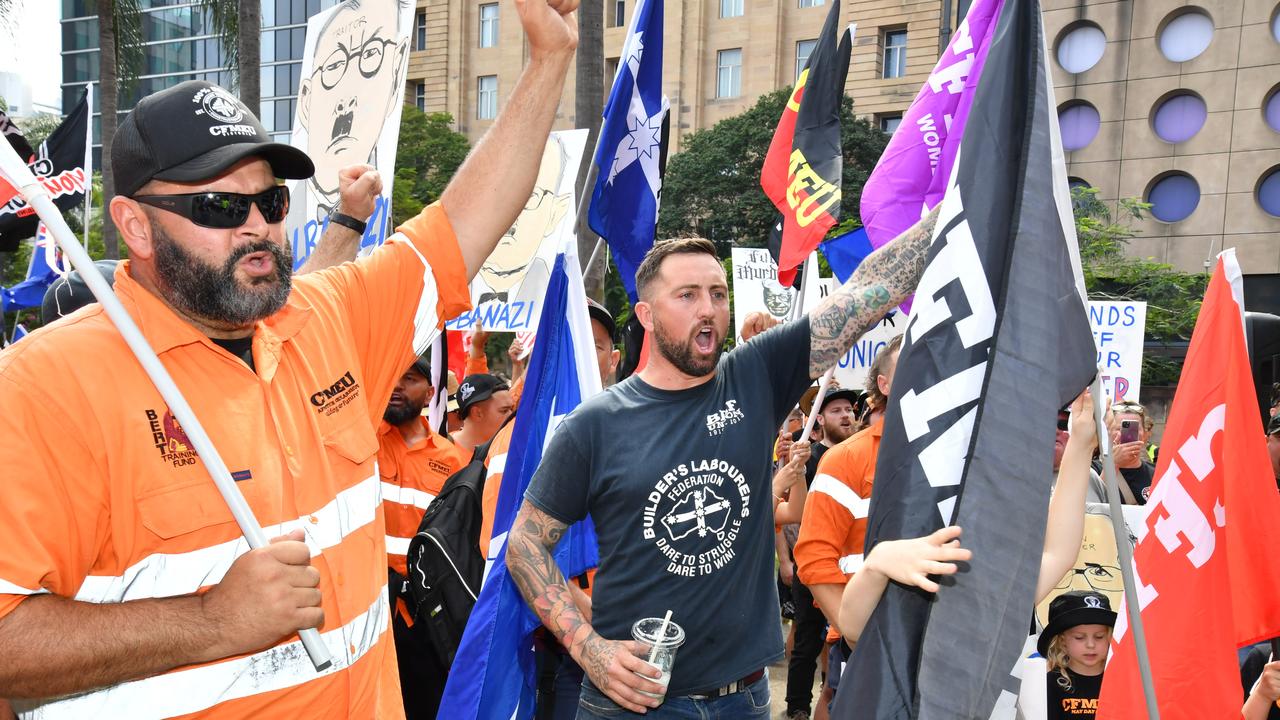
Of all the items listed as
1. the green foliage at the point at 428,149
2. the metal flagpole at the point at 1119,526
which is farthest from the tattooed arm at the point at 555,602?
the green foliage at the point at 428,149

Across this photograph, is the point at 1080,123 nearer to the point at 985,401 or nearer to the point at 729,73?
the point at 729,73

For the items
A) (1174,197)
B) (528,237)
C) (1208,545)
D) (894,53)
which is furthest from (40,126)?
(1208,545)

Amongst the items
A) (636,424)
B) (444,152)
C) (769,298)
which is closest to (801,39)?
(444,152)

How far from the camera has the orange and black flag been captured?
5801 millimetres

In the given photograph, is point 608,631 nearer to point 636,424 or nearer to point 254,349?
point 636,424

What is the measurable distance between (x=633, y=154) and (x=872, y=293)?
2.26 metres

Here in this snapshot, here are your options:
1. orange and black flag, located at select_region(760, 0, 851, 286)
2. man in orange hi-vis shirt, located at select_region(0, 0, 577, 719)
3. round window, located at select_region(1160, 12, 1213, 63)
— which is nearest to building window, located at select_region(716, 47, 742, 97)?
round window, located at select_region(1160, 12, 1213, 63)

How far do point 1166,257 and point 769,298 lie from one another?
24.9 m

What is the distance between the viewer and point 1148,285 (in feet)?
88.8

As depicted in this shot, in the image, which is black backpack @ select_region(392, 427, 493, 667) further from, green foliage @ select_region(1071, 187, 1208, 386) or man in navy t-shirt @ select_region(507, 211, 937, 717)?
green foliage @ select_region(1071, 187, 1208, 386)

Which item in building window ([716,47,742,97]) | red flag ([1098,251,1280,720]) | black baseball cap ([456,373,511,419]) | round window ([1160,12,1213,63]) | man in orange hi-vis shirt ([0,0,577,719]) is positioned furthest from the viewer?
building window ([716,47,742,97])

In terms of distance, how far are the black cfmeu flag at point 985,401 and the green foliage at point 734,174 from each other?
34732 millimetres

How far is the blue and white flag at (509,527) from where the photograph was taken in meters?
3.71

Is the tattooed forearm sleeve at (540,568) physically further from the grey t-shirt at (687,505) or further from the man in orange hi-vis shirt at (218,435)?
the man in orange hi-vis shirt at (218,435)
